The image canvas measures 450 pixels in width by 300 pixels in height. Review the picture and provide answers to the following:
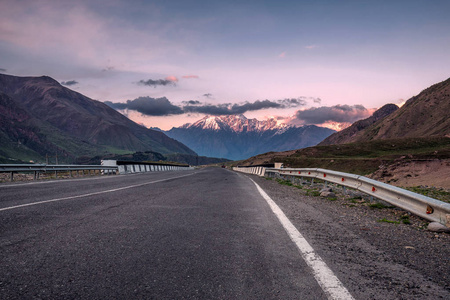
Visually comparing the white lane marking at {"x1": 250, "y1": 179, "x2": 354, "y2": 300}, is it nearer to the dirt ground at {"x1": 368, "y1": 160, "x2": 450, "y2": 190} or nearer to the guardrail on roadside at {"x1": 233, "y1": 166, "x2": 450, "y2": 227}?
the guardrail on roadside at {"x1": 233, "y1": 166, "x2": 450, "y2": 227}

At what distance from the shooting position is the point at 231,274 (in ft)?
9.84

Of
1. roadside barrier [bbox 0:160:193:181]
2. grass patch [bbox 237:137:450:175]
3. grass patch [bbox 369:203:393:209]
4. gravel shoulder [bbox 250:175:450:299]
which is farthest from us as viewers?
grass patch [bbox 237:137:450:175]

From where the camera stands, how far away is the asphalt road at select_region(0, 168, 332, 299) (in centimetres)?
261

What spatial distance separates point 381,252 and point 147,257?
9.42ft

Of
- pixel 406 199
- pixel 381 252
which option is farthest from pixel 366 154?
pixel 381 252

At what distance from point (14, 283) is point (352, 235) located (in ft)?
14.2

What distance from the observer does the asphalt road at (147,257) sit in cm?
261

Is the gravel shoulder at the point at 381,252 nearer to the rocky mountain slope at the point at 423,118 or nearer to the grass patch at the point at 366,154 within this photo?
the grass patch at the point at 366,154

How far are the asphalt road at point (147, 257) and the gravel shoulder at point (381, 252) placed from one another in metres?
0.43

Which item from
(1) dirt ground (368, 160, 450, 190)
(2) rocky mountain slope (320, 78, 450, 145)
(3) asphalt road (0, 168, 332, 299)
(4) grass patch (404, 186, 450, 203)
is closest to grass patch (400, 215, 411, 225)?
(3) asphalt road (0, 168, 332, 299)

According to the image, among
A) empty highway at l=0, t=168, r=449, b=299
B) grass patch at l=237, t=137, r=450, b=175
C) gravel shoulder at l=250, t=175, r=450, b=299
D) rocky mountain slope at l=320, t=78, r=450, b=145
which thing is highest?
rocky mountain slope at l=320, t=78, r=450, b=145

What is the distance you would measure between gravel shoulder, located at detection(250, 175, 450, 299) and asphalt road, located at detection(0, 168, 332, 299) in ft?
1.42

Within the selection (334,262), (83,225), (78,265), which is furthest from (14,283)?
(334,262)

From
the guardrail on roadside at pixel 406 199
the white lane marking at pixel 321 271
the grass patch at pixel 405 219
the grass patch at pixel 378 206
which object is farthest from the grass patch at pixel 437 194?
the white lane marking at pixel 321 271
